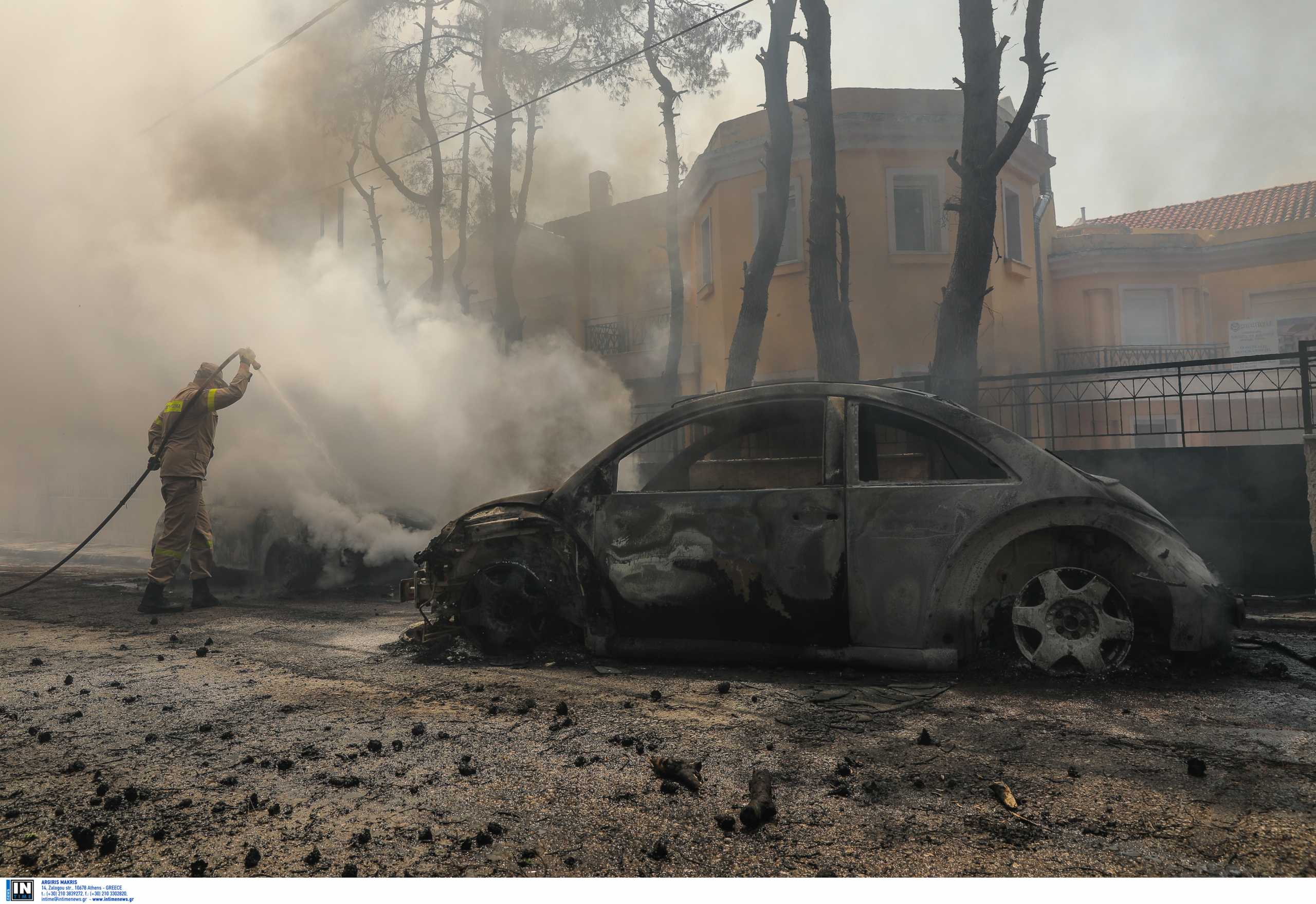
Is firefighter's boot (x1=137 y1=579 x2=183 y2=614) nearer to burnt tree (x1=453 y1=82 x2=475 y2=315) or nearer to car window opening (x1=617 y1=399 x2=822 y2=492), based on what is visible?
car window opening (x1=617 y1=399 x2=822 y2=492)

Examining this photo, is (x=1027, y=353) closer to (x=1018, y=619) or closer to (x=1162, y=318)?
(x=1162, y=318)

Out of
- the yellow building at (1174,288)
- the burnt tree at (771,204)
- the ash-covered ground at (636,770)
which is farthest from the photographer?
the yellow building at (1174,288)

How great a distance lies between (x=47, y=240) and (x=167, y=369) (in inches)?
150

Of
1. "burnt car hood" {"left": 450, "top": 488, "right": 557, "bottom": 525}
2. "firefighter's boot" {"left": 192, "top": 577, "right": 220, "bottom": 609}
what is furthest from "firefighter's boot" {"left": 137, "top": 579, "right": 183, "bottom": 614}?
"burnt car hood" {"left": 450, "top": 488, "right": 557, "bottom": 525}

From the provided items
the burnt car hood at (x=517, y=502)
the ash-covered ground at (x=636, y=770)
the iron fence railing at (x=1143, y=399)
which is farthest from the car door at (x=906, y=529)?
the iron fence railing at (x=1143, y=399)

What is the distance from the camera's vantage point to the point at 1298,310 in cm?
2294

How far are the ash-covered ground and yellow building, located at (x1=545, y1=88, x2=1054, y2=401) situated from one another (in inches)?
474

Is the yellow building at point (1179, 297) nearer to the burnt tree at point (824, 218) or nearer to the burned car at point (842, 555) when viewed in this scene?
the burnt tree at point (824, 218)

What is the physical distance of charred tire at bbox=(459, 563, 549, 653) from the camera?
4.80 meters

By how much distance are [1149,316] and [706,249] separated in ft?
42.0

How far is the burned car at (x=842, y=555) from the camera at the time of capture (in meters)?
3.87

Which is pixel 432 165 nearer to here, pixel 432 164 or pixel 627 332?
pixel 432 164

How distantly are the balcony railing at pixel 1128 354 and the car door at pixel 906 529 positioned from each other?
18016mm
